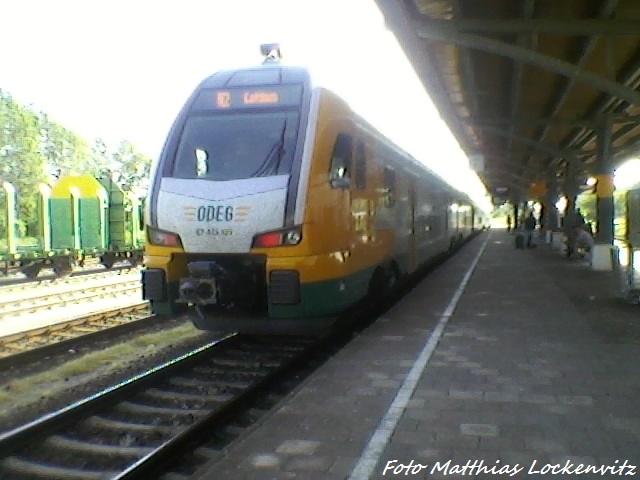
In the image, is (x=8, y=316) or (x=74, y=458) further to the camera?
(x=8, y=316)

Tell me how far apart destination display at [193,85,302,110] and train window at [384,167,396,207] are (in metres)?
2.79

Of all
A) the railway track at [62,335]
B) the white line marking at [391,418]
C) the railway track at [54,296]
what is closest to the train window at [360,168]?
the white line marking at [391,418]

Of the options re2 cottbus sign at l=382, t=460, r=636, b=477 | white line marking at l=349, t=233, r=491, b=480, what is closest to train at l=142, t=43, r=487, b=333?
white line marking at l=349, t=233, r=491, b=480

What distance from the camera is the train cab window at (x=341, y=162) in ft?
23.4

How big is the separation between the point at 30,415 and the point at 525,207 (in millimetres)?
48736

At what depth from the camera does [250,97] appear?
7.27 metres

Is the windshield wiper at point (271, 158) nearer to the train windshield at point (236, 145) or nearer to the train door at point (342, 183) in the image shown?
the train windshield at point (236, 145)

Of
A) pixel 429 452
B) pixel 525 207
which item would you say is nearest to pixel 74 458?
pixel 429 452

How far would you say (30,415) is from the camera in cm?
579

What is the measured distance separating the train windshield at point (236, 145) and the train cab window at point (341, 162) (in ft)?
1.93

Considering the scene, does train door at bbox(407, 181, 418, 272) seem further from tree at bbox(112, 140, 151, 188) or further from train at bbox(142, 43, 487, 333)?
tree at bbox(112, 140, 151, 188)

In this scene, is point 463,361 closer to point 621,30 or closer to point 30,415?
point 30,415

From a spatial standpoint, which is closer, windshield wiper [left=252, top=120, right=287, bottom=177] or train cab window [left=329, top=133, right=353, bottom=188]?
windshield wiper [left=252, top=120, right=287, bottom=177]

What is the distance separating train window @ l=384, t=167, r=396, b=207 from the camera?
31.3ft
